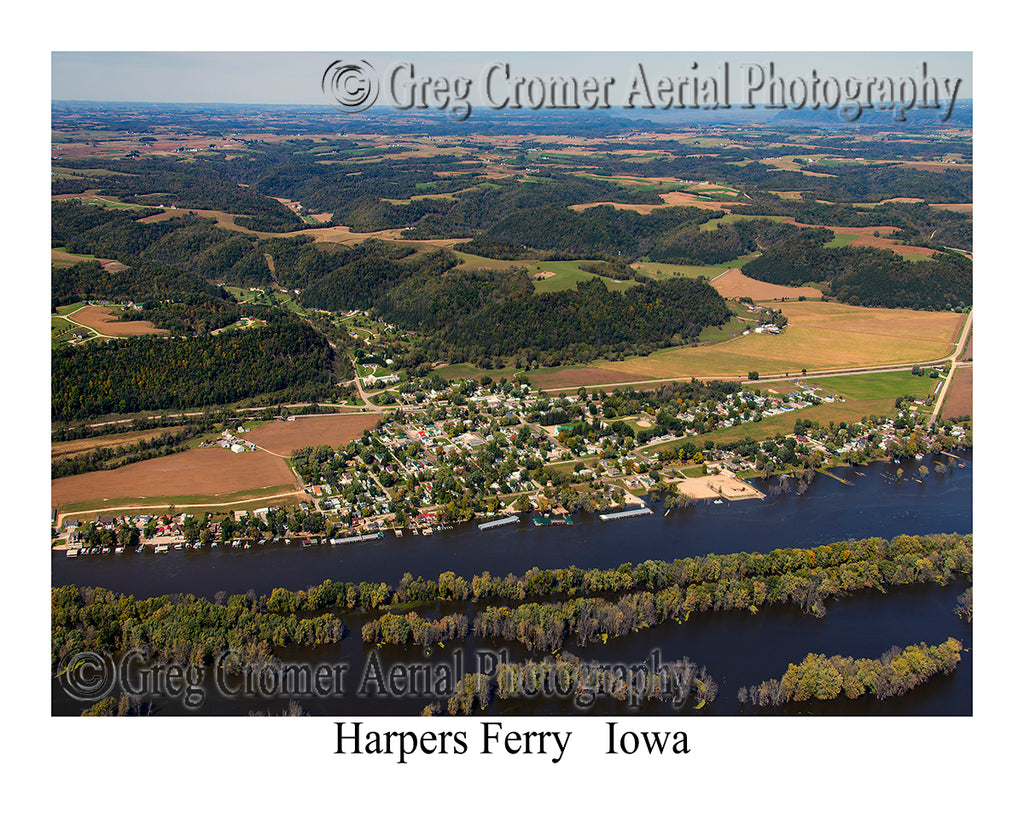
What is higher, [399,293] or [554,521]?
[399,293]

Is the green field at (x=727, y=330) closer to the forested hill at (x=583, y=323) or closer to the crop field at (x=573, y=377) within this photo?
the forested hill at (x=583, y=323)

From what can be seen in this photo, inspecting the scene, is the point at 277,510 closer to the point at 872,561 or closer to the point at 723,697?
the point at 723,697

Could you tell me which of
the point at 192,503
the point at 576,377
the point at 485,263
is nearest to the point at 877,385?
the point at 576,377

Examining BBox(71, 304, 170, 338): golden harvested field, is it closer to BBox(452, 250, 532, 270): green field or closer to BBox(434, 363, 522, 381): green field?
BBox(434, 363, 522, 381): green field

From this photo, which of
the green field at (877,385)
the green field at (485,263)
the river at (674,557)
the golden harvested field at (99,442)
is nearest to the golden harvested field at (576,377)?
the green field at (877,385)

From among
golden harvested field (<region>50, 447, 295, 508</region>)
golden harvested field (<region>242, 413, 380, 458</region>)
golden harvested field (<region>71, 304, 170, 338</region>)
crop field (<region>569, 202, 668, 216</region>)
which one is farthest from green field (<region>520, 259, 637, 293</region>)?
crop field (<region>569, 202, 668, 216</region>)

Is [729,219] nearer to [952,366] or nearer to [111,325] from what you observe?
[952,366]
